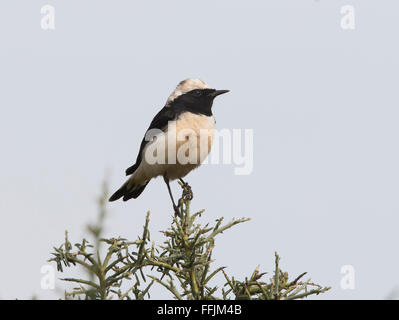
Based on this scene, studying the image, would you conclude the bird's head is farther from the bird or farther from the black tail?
the black tail

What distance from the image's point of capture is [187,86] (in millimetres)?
8875

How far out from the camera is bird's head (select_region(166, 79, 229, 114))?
8.65m

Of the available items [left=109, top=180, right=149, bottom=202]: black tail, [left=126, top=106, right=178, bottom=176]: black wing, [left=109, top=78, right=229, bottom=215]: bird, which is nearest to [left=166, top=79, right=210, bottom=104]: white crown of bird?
[left=109, top=78, right=229, bottom=215]: bird

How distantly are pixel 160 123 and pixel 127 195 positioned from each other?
4.39 feet

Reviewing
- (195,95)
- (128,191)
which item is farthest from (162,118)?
(128,191)

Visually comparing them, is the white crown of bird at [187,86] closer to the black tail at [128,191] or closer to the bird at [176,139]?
Result: the bird at [176,139]

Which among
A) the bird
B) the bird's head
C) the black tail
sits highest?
the bird's head

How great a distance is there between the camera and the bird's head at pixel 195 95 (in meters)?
8.65

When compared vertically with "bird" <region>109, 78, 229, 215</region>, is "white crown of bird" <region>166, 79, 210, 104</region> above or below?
above

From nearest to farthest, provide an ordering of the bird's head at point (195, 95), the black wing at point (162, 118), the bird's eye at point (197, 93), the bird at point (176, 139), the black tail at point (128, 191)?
the bird at point (176, 139) < the black wing at point (162, 118) < the bird's head at point (195, 95) < the bird's eye at point (197, 93) < the black tail at point (128, 191)

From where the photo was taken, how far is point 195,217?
202 inches

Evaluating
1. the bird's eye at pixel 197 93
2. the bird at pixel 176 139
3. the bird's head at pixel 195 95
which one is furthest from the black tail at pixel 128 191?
the bird's eye at pixel 197 93
